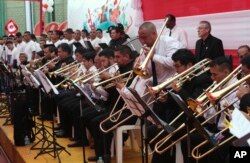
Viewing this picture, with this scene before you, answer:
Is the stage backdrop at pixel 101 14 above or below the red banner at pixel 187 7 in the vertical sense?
above

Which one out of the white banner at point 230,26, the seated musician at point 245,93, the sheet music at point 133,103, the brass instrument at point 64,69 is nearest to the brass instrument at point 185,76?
the sheet music at point 133,103

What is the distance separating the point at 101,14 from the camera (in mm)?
11172

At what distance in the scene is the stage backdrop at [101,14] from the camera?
9.48 meters

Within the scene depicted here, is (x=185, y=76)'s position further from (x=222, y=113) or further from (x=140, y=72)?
(x=222, y=113)

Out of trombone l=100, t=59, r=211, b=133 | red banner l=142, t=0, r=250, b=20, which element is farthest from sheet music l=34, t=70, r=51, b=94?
red banner l=142, t=0, r=250, b=20

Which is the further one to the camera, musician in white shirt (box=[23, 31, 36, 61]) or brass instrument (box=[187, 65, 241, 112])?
musician in white shirt (box=[23, 31, 36, 61])

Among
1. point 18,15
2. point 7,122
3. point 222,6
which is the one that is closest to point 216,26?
Answer: point 222,6

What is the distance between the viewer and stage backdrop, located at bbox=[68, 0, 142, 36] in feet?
31.1

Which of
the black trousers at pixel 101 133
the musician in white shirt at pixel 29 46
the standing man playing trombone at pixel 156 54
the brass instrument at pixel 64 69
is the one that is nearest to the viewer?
the standing man playing trombone at pixel 156 54

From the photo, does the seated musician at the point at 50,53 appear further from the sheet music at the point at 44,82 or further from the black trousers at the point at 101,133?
the black trousers at the point at 101,133

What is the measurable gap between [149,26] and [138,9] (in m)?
4.50

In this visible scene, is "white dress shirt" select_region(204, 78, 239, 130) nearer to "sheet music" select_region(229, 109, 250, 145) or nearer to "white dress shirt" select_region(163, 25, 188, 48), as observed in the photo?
"sheet music" select_region(229, 109, 250, 145)

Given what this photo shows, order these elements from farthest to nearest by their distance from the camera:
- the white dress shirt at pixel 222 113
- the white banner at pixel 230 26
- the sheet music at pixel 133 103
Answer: the white banner at pixel 230 26 → the white dress shirt at pixel 222 113 → the sheet music at pixel 133 103

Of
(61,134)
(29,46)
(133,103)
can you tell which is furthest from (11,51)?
(133,103)
